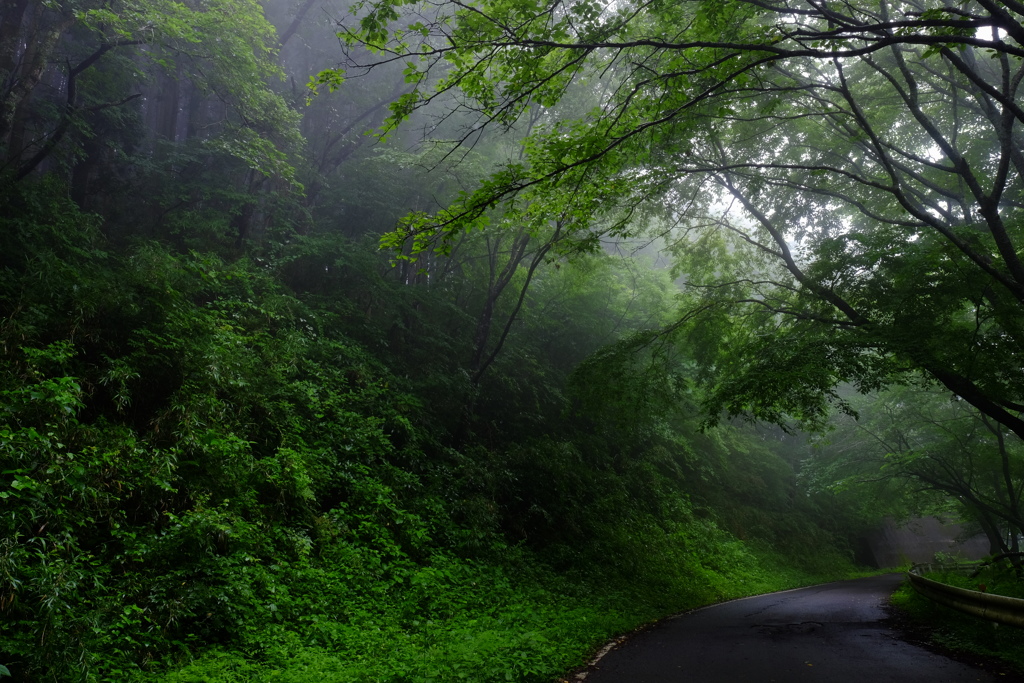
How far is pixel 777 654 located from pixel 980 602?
2474 mm

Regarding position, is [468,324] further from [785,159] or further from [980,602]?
[980,602]

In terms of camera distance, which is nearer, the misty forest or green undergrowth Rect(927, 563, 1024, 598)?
the misty forest

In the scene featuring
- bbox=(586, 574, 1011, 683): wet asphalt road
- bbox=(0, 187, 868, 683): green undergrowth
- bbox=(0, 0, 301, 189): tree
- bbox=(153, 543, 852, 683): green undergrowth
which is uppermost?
bbox=(0, 0, 301, 189): tree

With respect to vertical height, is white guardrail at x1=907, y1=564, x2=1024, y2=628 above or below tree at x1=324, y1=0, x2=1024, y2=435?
below

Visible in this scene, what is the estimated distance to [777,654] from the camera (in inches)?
267

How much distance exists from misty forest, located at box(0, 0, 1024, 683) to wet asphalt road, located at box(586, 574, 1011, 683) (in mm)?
746

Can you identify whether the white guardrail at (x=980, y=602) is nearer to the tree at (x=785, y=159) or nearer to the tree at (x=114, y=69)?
the tree at (x=785, y=159)

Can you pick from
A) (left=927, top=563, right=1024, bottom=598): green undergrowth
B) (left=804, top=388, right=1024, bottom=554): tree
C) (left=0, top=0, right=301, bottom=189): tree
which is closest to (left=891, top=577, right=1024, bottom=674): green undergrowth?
(left=927, top=563, right=1024, bottom=598): green undergrowth

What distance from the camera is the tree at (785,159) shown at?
4867mm

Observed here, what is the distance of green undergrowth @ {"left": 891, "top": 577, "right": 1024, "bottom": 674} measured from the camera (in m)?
6.10

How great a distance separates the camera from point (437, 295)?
15.6 meters

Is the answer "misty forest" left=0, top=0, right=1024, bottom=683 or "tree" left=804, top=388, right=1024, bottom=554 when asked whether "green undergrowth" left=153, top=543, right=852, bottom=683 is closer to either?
"misty forest" left=0, top=0, right=1024, bottom=683

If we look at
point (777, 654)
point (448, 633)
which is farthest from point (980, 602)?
point (448, 633)

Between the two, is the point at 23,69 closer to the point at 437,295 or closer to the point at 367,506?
the point at 437,295
